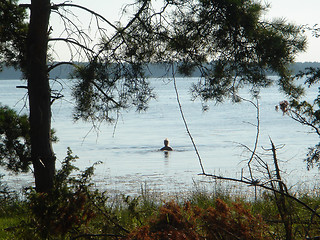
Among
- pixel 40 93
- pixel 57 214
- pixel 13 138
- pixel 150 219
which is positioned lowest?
pixel 13 138

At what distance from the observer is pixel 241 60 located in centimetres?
565

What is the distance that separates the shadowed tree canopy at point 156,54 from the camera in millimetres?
5469

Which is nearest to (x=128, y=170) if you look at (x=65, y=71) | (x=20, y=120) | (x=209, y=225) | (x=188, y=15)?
(x=20, y=120)

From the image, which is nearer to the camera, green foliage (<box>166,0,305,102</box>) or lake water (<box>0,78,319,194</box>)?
green foliage (<box>166,0,305,102</box>)

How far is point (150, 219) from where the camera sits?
7.99 ft

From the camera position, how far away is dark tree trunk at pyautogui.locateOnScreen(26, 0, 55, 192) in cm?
634

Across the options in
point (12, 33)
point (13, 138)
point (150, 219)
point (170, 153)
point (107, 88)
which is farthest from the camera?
point (170, 153)

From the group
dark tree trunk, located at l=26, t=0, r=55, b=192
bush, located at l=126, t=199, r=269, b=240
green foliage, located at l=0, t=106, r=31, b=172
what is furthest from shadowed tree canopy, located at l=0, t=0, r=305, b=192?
bush, located at l=126, t=199, r=269, b=240

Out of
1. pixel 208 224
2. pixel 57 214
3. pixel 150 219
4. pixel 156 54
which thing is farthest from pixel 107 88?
pixel 208 224

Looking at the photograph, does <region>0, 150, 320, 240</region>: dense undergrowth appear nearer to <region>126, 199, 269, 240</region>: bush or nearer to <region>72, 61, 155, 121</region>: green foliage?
<region>126, 199, 269, 240</region>: bush

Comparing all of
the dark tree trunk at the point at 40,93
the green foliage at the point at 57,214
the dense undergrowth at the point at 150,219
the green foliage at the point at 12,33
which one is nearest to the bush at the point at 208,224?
the dense undergrowth at the point at 150,219

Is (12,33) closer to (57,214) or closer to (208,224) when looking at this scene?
(57,214)

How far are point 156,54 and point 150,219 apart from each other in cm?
395

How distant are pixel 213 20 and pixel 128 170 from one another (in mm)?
Result: 13985
